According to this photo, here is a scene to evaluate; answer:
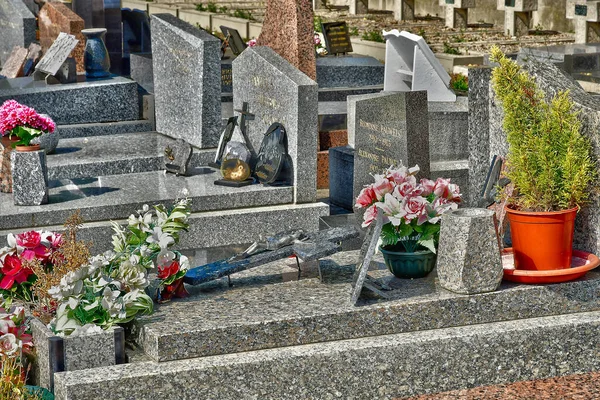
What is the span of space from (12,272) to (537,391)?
267cm

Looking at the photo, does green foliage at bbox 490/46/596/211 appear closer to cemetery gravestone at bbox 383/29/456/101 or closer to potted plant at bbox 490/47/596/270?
potted plant at bbox 490/47/596/270

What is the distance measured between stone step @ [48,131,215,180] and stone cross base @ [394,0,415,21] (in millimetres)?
16375

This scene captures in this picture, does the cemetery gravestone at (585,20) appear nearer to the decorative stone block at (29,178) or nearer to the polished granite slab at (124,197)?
the polished granite slab at (124,197)

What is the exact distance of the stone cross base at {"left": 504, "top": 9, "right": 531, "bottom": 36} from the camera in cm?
2222

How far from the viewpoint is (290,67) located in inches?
350

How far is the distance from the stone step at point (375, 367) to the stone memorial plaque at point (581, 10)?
45.7 ft

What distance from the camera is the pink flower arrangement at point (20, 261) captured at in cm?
598

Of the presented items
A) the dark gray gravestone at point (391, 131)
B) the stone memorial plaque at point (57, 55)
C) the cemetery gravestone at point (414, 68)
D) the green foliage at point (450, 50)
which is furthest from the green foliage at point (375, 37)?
the dark gray gravestone at point (391, 131)

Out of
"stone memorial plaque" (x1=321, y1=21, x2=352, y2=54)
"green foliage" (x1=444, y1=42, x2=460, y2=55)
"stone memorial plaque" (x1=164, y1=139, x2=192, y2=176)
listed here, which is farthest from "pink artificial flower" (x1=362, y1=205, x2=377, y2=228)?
"green foliage" (x1=444, y1=42, x2=460, y2=55)

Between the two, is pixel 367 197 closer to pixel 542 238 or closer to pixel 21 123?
pixel 542 238

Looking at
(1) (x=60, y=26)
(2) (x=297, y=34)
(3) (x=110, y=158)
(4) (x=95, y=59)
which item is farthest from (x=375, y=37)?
(3) (x=110, y=158)

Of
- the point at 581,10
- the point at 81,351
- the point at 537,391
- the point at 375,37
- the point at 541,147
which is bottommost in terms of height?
the point at 537,391

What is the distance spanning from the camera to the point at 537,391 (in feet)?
18.0

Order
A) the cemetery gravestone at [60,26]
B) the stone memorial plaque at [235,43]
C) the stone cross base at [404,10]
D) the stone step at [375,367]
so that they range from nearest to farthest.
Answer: the stone step at [375,367] < the cemetery gravestone at [60,26] < the stone memorial plaque at [235,43] < the stone cross base at [404,10]
